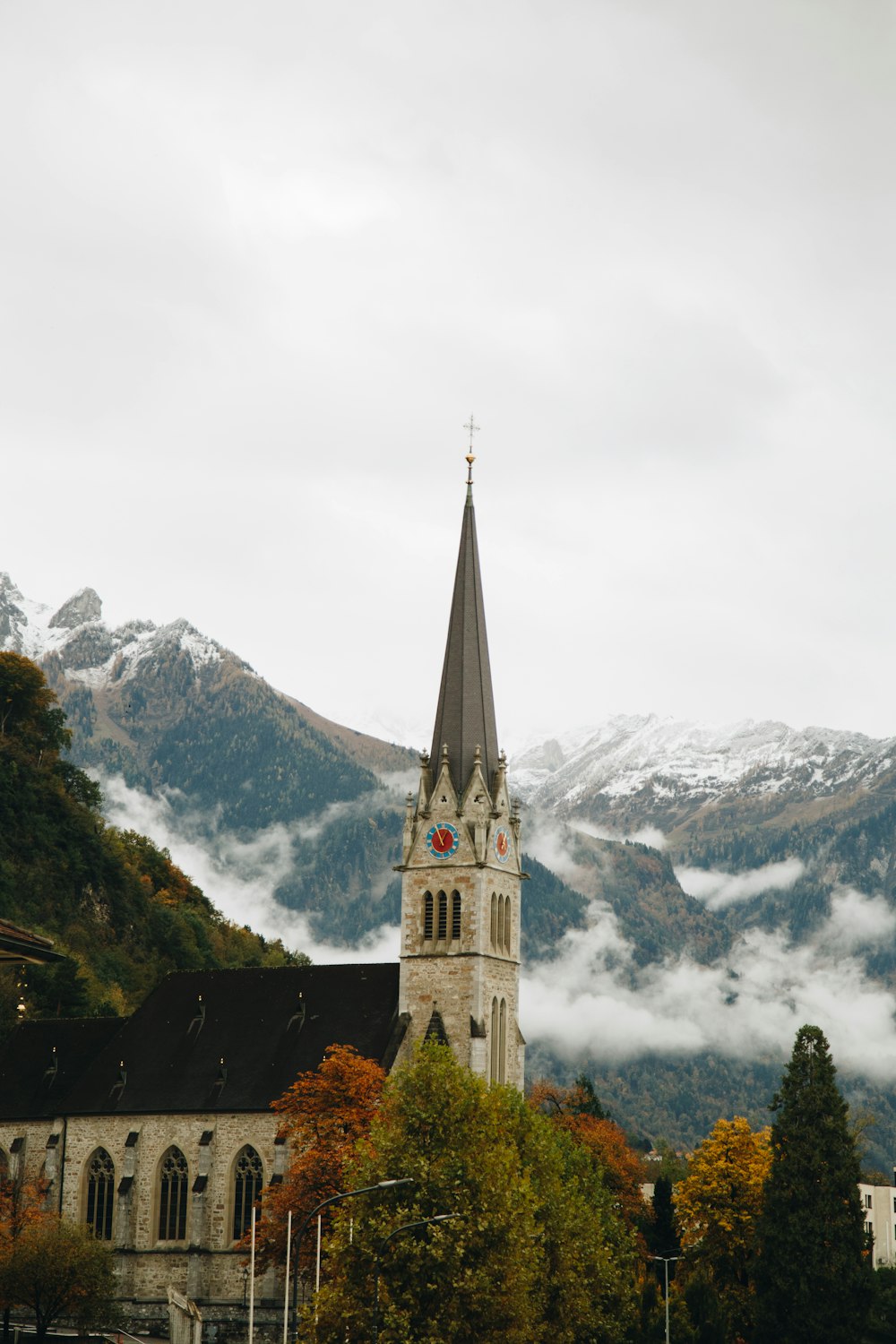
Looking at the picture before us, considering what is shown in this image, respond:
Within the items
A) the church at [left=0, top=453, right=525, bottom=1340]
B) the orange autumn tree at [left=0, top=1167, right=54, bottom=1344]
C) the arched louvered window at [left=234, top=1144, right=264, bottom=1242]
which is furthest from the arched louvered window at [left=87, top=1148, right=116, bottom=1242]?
the arched louvered window at [left=234, top=1144, right=264, bottom=1242]

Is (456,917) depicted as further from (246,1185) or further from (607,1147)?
(607,1147)

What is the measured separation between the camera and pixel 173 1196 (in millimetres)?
93000

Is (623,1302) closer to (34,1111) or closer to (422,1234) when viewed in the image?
(422,1234)

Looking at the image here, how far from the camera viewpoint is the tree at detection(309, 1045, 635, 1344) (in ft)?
200

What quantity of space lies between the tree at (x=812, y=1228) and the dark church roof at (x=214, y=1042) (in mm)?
20294

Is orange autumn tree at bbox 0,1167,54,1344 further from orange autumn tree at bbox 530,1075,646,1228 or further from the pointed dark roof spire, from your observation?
orange autumn tree at bbox 530,1075,646,1228

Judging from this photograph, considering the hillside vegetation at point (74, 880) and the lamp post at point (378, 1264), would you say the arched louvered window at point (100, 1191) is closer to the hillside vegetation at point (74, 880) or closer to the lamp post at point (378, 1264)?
the lamp post at point (378, 1264)

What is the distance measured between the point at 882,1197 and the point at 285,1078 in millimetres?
90040

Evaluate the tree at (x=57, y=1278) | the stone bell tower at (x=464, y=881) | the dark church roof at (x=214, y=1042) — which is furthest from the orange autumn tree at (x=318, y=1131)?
the tree at (x=57, y=1278)

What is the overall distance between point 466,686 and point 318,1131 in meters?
26.9

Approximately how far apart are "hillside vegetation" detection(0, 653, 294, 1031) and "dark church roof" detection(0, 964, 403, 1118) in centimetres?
3487

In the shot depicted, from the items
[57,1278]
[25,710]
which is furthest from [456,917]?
[25,710]

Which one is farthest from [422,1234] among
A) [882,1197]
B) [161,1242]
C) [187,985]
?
[882,1197]

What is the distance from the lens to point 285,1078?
91875 mm
